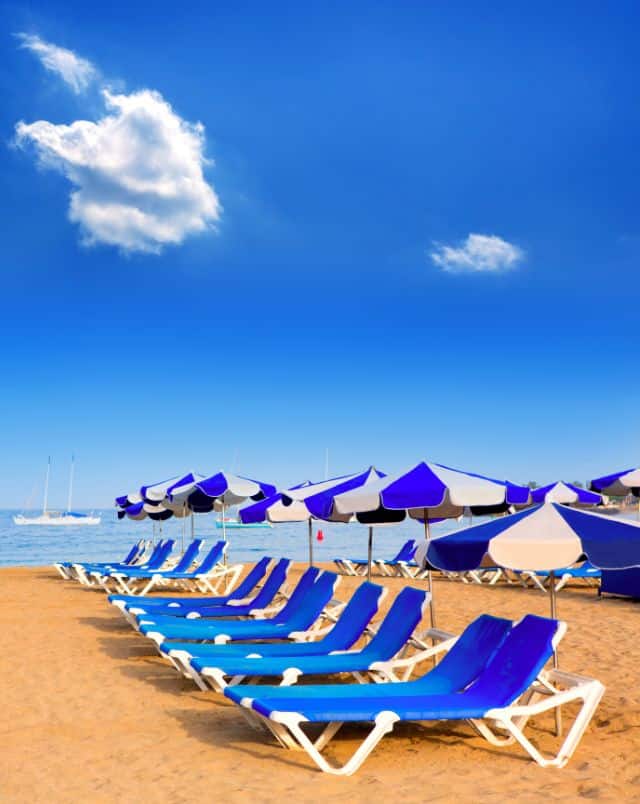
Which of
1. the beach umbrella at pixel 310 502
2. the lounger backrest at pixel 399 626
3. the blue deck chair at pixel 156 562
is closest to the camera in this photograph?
the lounger backrest at pixel 399 626

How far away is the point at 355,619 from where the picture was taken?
7188 millimetres

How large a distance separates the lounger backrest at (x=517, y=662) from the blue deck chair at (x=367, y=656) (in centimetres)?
103

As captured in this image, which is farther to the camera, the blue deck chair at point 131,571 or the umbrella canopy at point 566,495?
the blue deck chair at point 131,571

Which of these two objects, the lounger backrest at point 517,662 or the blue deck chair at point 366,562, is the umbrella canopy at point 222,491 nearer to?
the blue deck chair at point 366,562

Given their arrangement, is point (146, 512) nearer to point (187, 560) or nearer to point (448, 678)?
point (187, 560)

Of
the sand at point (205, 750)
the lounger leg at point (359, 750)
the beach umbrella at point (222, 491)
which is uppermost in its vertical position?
the beach umbrella at point (222, 491)

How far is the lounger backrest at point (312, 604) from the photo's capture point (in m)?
8.27

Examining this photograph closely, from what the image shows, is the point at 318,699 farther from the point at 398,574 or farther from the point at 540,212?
the point at 540,212

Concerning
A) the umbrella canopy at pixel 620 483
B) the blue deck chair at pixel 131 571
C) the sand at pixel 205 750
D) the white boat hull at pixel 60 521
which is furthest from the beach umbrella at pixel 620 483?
the white boat hull at pixel 60 521

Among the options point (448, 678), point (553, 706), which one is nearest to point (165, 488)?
point (448, 678)

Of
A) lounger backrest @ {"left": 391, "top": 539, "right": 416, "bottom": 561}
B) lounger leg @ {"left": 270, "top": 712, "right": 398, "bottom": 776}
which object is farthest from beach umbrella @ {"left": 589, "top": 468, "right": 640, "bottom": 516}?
lounger leg @ {"left": 270, "top": 712, "right": 398, "bottom": 776}

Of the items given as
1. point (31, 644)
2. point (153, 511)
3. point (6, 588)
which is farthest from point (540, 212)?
point (31, 644)

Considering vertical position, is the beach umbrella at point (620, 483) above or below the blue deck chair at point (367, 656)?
above

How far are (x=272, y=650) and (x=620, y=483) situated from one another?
31.9 feet
